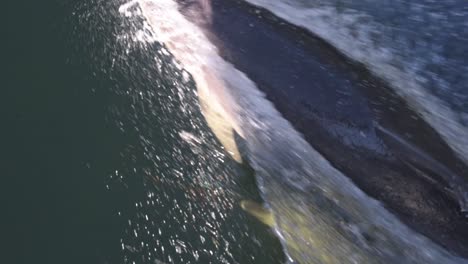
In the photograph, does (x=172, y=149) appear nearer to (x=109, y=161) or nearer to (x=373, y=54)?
(x=109, y=161)

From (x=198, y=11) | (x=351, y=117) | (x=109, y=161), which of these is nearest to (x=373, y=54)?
(x=351, y=117)

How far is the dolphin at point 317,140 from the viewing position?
8.95 ft

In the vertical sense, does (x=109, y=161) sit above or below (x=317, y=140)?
below

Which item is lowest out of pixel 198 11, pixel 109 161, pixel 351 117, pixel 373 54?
pixel 109 161

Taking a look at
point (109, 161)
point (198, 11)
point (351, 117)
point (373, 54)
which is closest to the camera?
point (351, 117)

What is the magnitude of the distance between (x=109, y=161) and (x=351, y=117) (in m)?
1.27

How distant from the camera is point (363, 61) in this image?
3168 millimetres

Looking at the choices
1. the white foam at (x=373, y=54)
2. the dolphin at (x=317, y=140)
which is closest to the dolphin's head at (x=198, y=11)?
the dolphin at (x=317, y=140)

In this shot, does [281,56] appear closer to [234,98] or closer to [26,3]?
[234,98]

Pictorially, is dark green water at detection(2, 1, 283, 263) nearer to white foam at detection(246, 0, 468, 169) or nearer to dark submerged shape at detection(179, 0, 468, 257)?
dark submerged shape at detection(179, 0, 468, 257)

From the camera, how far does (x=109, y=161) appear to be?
10.1 feet

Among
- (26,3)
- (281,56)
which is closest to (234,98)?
(281,56)

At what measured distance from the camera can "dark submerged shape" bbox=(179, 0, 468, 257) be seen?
273 centimetres

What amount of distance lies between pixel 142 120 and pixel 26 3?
3.99 ft
